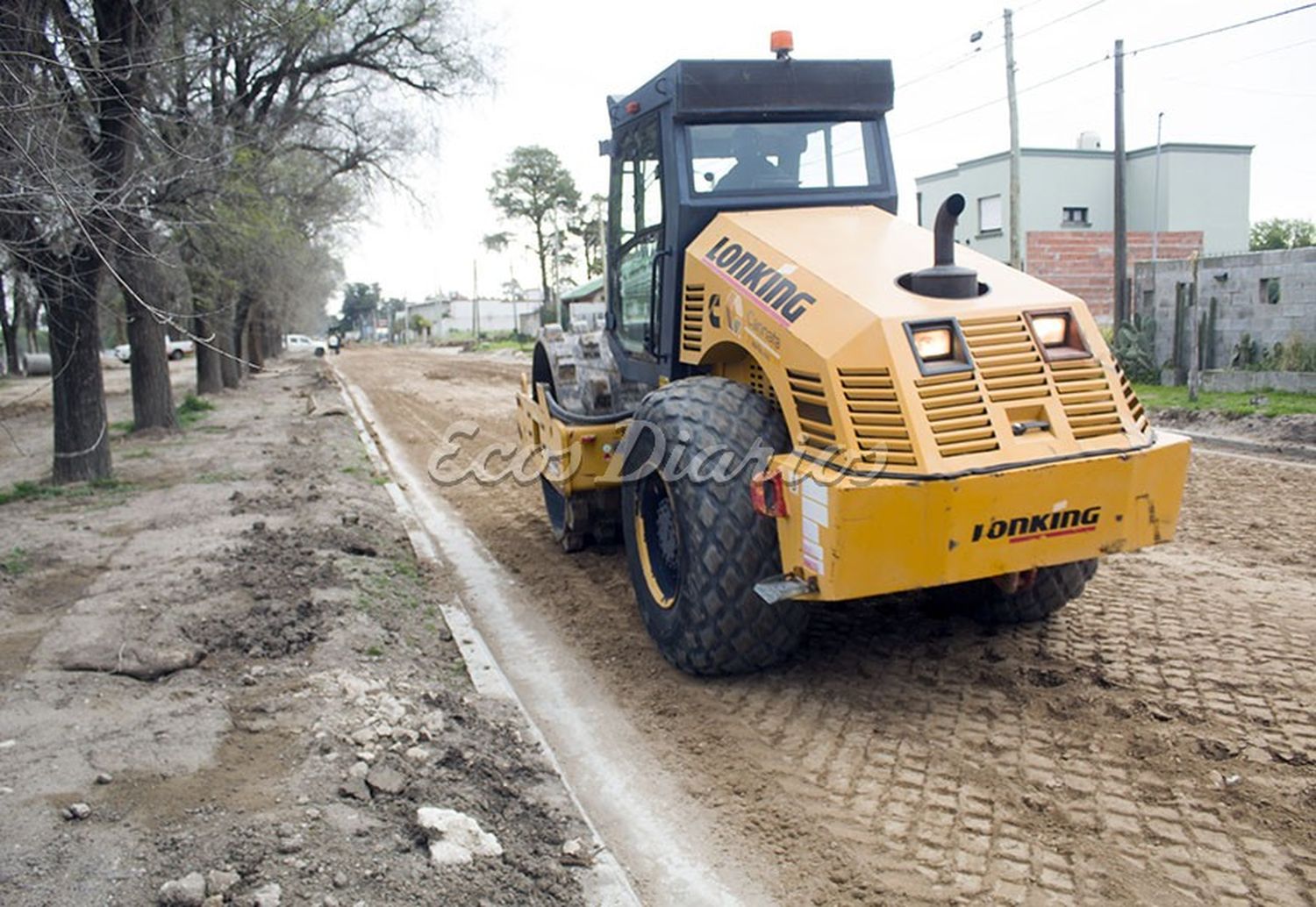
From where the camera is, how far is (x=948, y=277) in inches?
187

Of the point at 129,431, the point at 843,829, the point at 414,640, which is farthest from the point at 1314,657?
the point at 129,431

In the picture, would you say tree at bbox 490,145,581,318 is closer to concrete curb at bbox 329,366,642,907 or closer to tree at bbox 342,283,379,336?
concrete curb at bbox 329,366,642,907

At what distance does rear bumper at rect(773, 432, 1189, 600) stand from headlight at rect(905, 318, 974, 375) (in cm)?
54

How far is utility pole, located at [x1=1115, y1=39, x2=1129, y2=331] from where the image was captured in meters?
19.5

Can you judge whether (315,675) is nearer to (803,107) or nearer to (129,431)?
(803,107)

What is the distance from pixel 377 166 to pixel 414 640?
55.8 ft

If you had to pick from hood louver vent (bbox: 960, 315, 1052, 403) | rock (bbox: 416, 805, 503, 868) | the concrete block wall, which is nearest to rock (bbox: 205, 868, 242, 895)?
rock (bbox: 416, 805, 503, 868)

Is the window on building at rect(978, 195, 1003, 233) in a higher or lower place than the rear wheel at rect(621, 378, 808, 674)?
higher

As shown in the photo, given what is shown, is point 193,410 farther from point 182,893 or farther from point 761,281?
point 182,893

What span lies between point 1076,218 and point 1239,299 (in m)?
21.1

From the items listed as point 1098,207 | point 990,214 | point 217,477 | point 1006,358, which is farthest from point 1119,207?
point 1006,358

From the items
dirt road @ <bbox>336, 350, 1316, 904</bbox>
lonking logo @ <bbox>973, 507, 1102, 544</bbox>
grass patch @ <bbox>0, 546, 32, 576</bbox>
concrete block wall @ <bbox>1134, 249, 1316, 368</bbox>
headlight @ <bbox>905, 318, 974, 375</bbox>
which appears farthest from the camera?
concrete block wall @ <bbox>1134, 249, 1316, 368</bbox>

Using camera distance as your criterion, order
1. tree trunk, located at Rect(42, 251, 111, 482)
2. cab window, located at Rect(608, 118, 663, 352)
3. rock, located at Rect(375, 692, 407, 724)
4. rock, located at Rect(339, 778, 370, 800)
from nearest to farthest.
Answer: rock, located at Rect(339, 778, 370, 800) → rock, located at Rect(375, 692, 407, 724) → cab window, located at Rect(608, 118, 663, 352) → tree trunk, located at Rect(42, 251, 111, 482)

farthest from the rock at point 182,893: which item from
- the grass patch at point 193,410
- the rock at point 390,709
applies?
the grass patch at point 193,410
